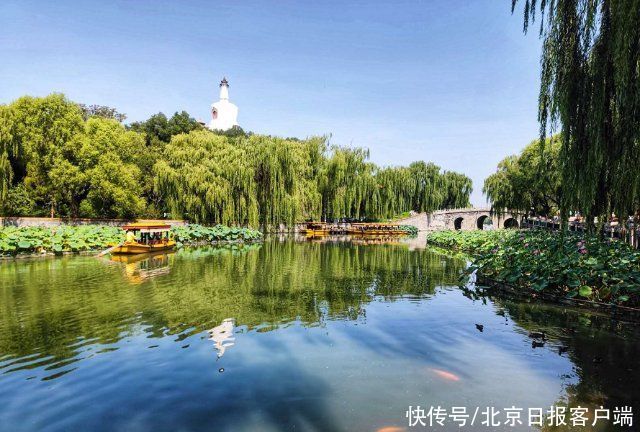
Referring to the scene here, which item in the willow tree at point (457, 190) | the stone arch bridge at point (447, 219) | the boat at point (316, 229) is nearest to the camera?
the boat at point (316, 229)

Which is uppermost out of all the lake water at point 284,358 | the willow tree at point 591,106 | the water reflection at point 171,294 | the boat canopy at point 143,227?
the willow tree at point 591,106

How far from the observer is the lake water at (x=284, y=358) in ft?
15.4

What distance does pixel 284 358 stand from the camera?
6.28 metres

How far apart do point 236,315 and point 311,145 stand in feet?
101

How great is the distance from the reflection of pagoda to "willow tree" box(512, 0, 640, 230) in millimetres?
6315

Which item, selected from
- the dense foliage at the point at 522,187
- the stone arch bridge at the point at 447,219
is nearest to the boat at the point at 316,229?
the stone arch bridge at the point at 447,219

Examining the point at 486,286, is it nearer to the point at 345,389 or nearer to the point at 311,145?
the point at 345,389

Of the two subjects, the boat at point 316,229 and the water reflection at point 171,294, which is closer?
the water reflection at point 171,294

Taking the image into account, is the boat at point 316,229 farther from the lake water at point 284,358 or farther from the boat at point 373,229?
the lake water at point 284,358

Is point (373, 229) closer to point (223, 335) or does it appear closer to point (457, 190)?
point (457, 190)

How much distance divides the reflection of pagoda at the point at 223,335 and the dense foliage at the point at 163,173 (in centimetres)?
2169

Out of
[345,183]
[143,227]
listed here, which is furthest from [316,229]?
[143,227]

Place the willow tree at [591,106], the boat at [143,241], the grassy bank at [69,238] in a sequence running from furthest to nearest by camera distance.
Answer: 1. the boat at [143,241]
2. the grassy bank at [69,238]
3. the willow tree at [591,106]

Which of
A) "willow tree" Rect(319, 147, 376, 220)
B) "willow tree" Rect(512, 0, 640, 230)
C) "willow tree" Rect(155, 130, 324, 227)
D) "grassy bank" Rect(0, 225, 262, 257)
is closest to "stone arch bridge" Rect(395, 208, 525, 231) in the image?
"willow tree" Rect(319, 147, 376, 220)
